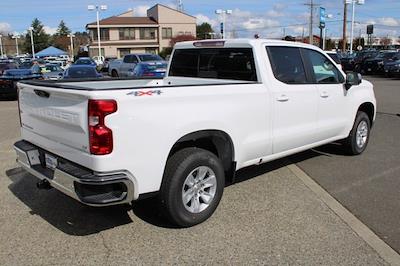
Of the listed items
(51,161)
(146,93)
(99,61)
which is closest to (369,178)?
(146,93)

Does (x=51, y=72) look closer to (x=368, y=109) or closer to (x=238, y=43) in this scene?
(x=368, y=109)

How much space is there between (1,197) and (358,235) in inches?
163

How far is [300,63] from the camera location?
6270 mm

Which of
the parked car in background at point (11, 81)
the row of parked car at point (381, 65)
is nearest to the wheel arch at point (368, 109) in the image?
the parked car in background at point (11, 81)

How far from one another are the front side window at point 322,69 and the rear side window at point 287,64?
0.25 m

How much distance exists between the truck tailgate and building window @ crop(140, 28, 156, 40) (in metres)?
77.4

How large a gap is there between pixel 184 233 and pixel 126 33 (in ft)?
257

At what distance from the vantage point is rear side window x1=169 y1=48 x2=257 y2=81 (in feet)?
18.8

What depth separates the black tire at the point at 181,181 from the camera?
4395 mm

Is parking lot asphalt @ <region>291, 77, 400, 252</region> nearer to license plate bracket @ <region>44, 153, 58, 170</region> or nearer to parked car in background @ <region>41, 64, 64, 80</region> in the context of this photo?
license plate bracket @ <region>44, 153, 58, 170</region>

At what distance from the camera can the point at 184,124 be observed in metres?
4.42

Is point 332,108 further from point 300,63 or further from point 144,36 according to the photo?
point 144,36

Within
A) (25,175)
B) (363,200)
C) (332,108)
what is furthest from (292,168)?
(25,175)

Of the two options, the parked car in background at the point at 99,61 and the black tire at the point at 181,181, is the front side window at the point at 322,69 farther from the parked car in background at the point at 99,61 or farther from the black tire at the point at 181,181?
the parked car in background at the point at 99,61
